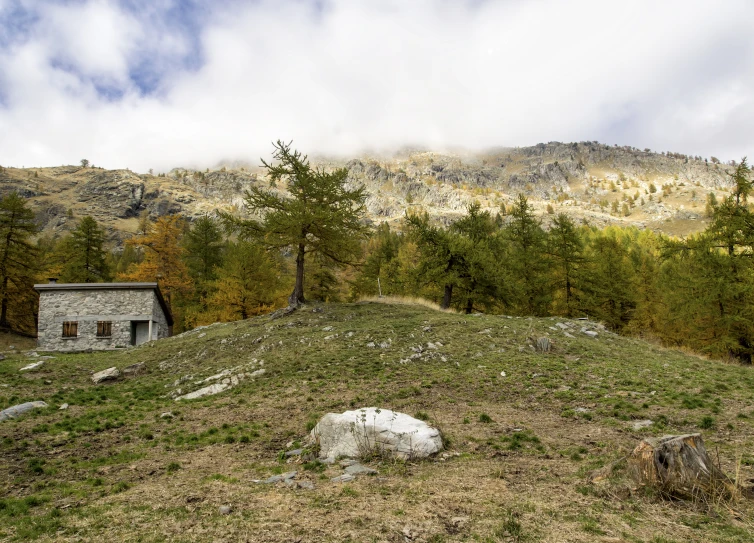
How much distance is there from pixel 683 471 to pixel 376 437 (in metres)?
5.19

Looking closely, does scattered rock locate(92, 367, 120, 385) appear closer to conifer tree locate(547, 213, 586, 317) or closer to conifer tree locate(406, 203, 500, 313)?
conifer tree locate(406, 203, 500, 313)

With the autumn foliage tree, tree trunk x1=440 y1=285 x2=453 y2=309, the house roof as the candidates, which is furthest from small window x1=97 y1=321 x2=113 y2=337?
tree trunk x1=440 y1=285 x2=453 y2=309

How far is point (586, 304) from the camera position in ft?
111

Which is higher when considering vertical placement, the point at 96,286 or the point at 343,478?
the point at 96,286

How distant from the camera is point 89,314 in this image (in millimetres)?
31219

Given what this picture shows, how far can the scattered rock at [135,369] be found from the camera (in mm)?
18750

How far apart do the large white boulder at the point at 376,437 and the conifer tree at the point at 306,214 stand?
18491 millimetres

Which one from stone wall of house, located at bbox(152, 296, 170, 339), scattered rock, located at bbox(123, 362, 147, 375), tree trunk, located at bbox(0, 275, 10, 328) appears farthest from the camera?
tree trunk, located at bbox(0, 275, 10, 328)

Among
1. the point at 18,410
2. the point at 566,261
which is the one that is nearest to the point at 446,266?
the point at 566,261

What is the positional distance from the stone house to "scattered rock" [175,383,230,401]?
2031 cm

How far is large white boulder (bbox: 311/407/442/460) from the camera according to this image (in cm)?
804

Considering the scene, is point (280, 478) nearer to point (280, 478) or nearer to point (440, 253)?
point (280, 478)

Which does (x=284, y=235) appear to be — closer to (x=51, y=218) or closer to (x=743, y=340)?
(x=743, y=340)

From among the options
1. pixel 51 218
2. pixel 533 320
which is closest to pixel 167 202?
pixel 51 218
